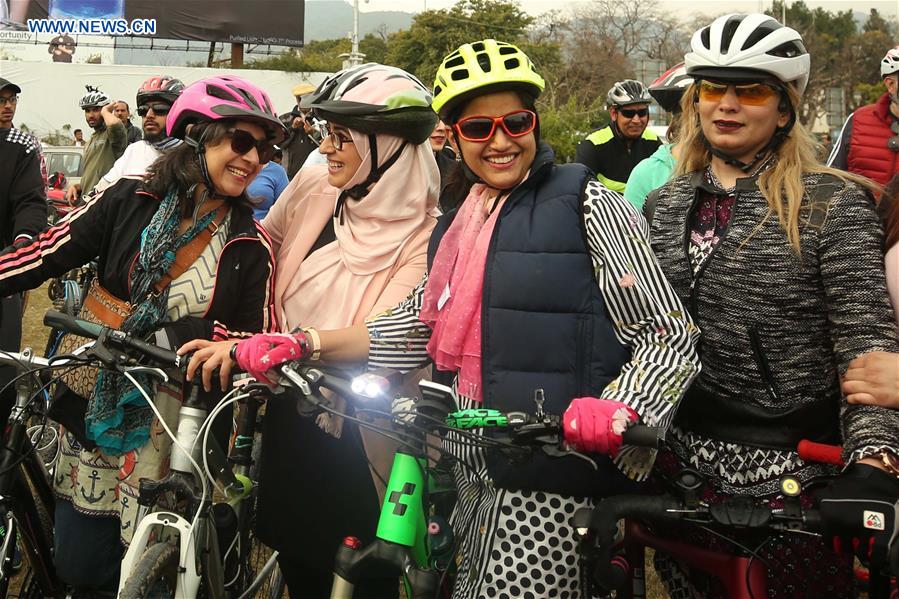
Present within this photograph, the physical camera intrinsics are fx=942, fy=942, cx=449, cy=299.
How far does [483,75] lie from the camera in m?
2.67

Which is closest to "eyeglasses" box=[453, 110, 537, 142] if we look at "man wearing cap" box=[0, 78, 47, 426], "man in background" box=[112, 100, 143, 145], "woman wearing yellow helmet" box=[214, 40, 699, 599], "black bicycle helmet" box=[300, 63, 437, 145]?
"woman wearing yellow helmet" box=[214, 40, 699, 599]

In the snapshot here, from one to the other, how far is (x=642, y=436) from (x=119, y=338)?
1574mm

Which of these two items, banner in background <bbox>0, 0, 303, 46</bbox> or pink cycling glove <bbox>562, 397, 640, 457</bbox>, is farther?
banner in background <bbox>0, 0, 303, 46</bbox>

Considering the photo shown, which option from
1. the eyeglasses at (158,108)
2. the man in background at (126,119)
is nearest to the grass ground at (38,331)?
the man in background at (126,119)

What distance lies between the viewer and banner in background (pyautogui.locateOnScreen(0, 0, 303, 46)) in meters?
49.8

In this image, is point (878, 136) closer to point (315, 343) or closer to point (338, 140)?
point (338, 140)

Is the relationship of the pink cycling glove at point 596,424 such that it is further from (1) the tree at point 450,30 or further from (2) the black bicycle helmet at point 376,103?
(1) the tree at point 450,30

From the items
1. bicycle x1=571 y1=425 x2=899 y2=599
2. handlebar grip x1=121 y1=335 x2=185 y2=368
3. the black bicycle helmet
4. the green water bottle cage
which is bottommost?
bicycle x1=571 y1=425 x2=899 y2=599

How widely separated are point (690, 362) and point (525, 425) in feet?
1.61

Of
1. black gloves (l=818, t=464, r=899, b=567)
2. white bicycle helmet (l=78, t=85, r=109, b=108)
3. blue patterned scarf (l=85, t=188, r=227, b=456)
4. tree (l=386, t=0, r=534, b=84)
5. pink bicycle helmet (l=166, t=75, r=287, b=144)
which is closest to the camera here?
black gloves (l=818, t=464, r=899, b=567)

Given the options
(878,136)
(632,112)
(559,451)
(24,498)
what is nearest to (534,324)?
(559,451)

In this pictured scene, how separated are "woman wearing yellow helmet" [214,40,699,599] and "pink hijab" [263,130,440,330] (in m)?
0.59

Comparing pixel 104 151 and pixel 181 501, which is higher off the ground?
pixel 104 151

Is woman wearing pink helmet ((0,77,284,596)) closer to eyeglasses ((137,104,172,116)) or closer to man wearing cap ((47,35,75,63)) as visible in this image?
eyeglasses ((137,104,172,116))
